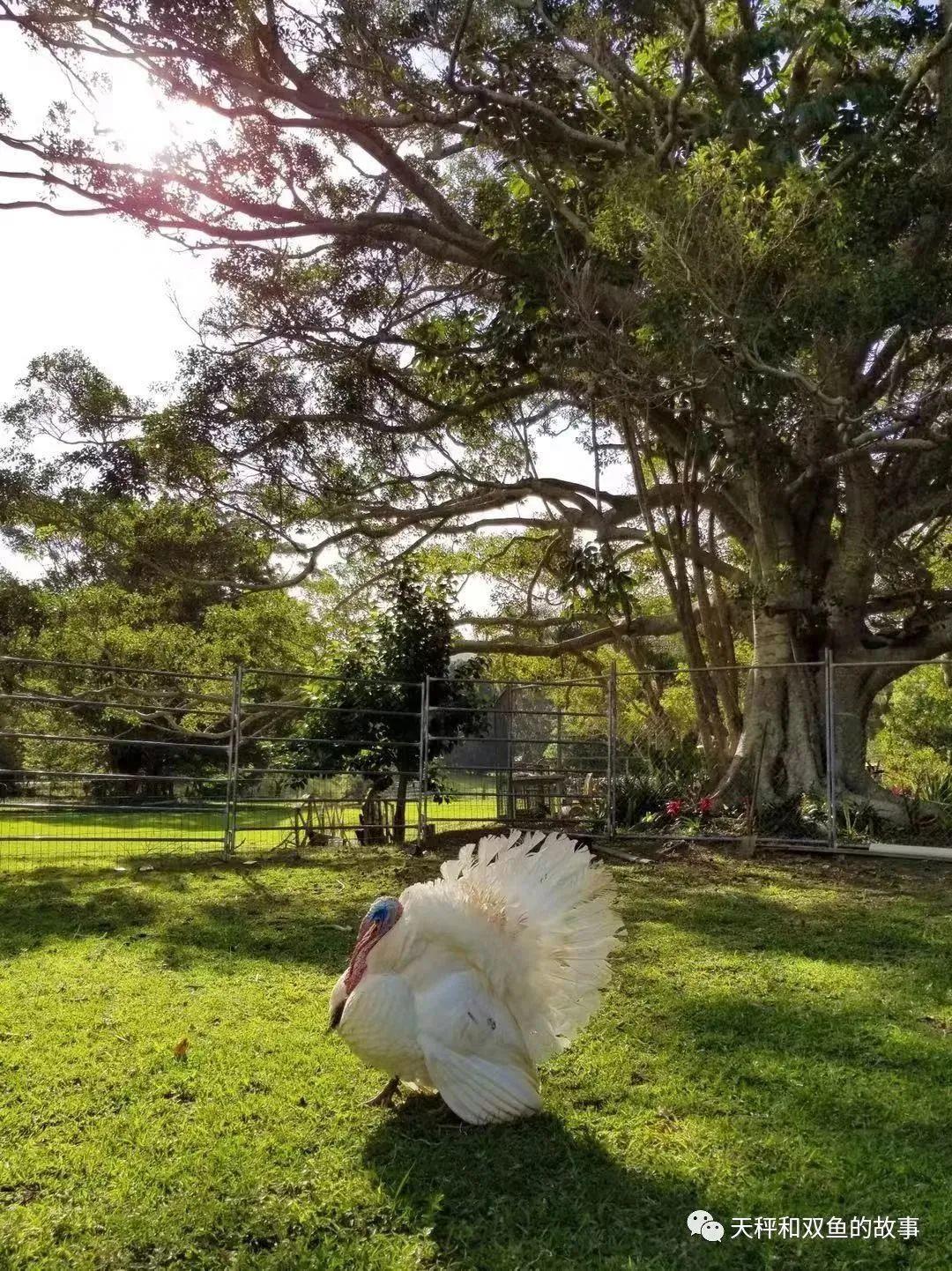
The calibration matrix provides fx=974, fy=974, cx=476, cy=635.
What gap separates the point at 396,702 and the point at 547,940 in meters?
7.83

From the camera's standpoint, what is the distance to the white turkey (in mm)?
2758

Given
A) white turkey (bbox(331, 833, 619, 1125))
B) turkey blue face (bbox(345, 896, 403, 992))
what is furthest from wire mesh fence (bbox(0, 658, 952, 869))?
white turkey (bbox(331, 833, 619, 1125))

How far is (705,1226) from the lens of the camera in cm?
230

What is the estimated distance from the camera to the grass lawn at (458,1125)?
224 cm

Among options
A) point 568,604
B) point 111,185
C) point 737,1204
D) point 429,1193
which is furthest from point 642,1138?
point 568,604

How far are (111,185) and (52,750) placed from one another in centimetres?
932

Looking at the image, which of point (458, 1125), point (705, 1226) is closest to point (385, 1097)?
point (458, 1125)

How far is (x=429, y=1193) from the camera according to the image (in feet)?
8.04

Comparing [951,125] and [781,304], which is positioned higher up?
[951,125]

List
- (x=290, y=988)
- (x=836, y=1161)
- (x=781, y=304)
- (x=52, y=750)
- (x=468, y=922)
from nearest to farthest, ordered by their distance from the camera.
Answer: (x=836, y=1161) → (x=468, y=922) → (x=290, y=988) → (x=781, y=304) → (x=52, y=750)

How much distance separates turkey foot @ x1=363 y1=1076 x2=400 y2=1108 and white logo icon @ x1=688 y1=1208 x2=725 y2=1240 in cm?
100

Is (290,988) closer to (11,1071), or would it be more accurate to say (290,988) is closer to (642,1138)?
(11,1071)

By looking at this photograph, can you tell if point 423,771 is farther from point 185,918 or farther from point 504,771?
point 185,918

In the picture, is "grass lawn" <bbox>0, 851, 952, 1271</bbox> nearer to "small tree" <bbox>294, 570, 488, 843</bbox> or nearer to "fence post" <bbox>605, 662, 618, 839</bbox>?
"fence post" <bbox>605, 662, 618, 839</bbox>
